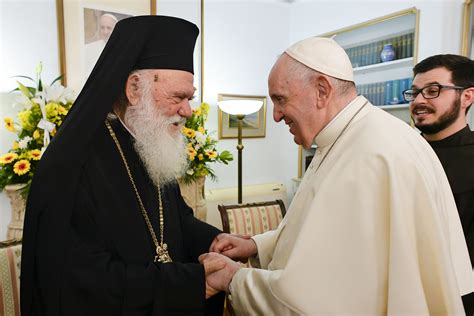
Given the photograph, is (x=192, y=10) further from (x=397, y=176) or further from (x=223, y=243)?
(x=397, y=176)

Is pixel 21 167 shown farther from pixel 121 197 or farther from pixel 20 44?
pixel 121 197

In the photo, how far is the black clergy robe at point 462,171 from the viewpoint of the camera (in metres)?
1.67

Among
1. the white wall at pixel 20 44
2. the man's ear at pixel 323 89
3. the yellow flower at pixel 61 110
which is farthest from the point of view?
the white wall at pixel 20 44

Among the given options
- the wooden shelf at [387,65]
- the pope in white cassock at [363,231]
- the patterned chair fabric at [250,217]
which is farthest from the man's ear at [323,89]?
the wooden shelf at [387,65]

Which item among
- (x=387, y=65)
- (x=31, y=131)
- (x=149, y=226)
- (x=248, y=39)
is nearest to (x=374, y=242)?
(x=149, y=226)

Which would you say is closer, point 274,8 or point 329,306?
point 329,306

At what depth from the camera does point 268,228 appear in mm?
3068

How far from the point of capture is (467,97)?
191 cm

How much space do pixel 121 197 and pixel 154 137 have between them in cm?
33

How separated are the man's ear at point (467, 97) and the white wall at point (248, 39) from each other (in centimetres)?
179

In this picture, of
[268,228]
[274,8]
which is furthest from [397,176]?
[274,8]

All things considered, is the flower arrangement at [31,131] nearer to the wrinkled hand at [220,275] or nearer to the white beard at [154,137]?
the white beard at [154,137]

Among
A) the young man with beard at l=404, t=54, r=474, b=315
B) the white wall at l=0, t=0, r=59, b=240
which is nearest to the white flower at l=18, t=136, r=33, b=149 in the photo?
the white wall at l=0, t=0, r=59, b=240

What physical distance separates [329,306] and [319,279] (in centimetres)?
10
